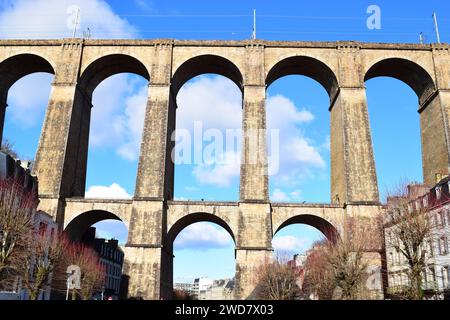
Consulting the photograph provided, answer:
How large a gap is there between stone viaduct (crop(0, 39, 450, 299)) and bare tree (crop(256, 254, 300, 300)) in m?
0.97

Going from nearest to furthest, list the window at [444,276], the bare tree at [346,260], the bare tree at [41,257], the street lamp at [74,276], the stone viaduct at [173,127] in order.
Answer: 1. the bare tree at [41,257]
2. the bare tree at [346,260]
3. the window at [444,276]
4. the street lamp at [74,276]
5. the stone viaduct at [173,127]

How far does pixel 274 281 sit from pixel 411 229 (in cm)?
947

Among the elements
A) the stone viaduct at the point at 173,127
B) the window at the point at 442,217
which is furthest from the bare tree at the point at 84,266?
the window at the point at 442,217

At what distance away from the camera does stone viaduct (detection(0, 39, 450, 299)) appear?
32.2m

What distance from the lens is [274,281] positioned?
2922 cm

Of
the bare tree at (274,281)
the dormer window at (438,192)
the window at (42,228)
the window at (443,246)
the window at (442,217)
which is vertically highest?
the dormer window at (438,192)

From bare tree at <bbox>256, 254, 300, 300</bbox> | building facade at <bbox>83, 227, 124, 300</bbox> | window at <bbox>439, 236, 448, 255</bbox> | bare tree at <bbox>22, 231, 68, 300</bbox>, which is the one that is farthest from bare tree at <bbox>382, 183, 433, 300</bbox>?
building facade at <bbox>83, 227, 124, 300</bbox>

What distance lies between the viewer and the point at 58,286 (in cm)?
3262

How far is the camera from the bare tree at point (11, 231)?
2198 cm

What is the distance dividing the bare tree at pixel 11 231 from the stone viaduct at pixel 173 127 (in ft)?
25.9

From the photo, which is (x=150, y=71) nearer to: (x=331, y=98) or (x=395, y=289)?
(x=331, y=98)

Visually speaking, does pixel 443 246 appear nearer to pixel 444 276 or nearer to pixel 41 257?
pixel 444 276

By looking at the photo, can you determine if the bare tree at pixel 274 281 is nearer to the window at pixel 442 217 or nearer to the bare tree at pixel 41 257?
the window at pixel 442 217
